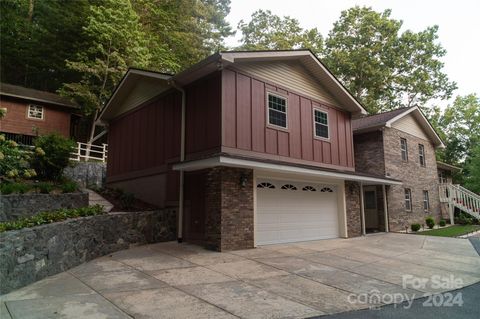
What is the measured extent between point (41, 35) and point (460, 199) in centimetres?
3136

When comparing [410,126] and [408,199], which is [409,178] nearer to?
[408,199]

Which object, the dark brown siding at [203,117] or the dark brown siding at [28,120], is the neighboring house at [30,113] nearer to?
the dark brown siding at [28,120]

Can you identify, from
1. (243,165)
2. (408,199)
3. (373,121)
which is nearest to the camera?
(243,165)

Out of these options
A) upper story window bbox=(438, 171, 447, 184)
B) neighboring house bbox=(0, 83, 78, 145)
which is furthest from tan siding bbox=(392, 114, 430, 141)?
neighboring house bbox=(0, 83, 78, 145)

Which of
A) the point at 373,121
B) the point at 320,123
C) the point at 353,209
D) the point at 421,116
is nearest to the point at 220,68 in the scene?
the point at 320,123

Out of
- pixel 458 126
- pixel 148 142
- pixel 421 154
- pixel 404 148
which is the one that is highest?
pixel 458 126

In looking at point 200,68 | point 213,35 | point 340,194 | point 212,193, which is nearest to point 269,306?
point 212,193

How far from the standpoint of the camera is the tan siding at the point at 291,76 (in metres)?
10.7

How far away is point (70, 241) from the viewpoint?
23.2 feet

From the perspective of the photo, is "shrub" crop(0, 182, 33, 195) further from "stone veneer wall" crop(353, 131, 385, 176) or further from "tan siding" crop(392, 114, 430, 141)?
"tan siding" crop(392, 114, 430, 141)

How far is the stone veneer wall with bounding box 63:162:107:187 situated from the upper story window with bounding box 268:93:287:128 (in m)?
10.3

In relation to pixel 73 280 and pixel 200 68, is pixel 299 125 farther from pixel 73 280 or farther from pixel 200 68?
pixel 73 280

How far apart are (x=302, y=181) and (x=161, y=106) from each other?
6.05 meters

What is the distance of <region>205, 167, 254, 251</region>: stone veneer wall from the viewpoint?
8.89m
